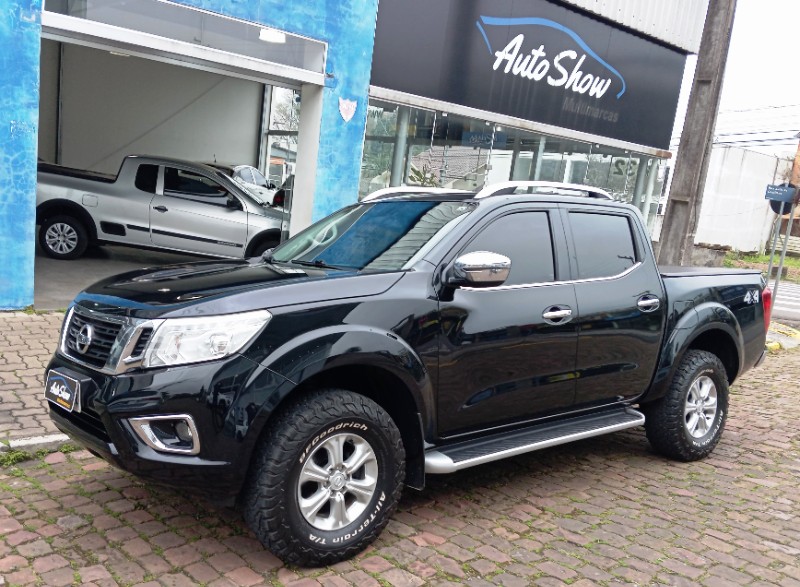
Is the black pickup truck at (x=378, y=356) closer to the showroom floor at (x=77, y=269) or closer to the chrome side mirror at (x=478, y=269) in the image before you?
the chrome side mirror at (x=478, y=269)

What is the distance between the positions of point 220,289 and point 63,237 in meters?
8.43

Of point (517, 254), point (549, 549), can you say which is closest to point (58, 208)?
point (517, 254)

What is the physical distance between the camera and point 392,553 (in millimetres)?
Answer: 3549

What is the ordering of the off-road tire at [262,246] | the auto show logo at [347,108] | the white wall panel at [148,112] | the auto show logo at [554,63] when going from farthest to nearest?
the white wall panel at [148,112] < the auto show logo at [554,63] < the off-road tire at [262,246] < the auto show logo at [347,108]

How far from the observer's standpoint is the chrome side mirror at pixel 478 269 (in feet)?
11.9

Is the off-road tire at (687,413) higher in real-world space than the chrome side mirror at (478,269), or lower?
lower

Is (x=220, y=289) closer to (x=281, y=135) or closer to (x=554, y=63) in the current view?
(x=554, y=63)

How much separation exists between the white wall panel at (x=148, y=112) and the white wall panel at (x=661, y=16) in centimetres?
834

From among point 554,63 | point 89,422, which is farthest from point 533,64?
point 89,422

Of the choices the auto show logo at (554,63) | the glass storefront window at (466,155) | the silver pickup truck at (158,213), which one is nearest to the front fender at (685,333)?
the glass storefront window at (466,155)

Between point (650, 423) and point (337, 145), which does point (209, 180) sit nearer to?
point (337, 145)

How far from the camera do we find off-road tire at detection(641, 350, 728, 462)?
16.5ft

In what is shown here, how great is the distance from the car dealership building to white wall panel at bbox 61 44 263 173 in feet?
0.11

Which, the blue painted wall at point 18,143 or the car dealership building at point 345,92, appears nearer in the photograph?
the blue painted wall at point 18,143
